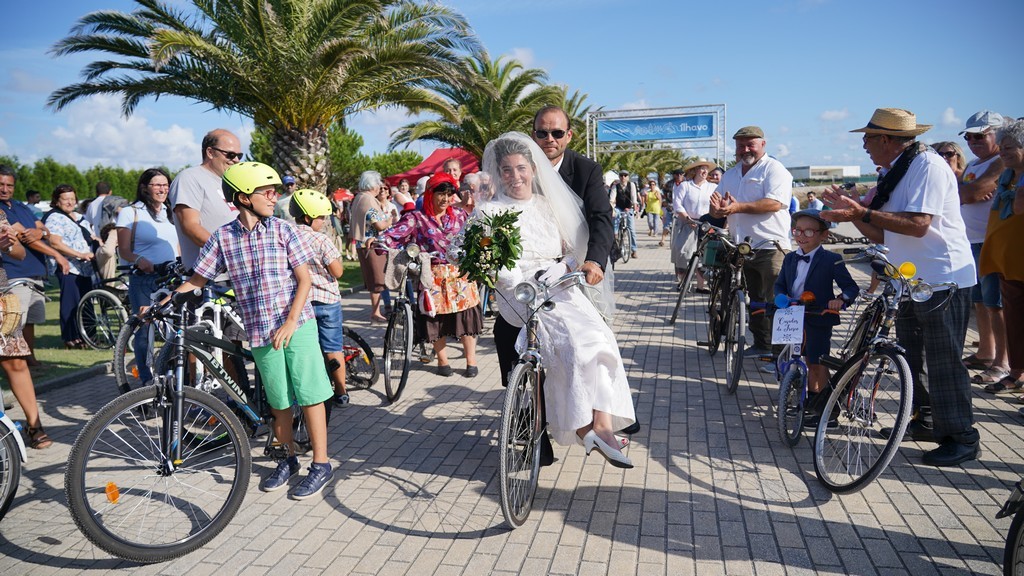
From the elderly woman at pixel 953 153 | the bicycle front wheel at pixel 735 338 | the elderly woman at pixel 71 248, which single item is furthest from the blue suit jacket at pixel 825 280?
the elderly woman at pixel 71 248

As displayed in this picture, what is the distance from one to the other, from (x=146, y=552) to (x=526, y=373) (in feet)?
6.76

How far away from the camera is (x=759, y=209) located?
6059mm

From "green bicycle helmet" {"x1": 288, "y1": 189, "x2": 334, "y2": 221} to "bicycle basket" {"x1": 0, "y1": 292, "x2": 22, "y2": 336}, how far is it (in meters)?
1.96

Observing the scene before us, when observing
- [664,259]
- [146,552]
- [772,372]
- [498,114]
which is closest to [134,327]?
[146,552]

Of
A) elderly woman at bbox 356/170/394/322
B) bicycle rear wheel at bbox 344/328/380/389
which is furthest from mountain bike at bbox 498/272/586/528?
elderly woman at bbox 356/170/394/322

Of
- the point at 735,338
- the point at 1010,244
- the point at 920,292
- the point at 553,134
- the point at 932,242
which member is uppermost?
the point at 553,134

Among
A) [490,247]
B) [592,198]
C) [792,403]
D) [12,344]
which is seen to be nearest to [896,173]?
[792,403]

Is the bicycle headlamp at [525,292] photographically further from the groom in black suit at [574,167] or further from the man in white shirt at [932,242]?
the man in white shirt at [932,242]

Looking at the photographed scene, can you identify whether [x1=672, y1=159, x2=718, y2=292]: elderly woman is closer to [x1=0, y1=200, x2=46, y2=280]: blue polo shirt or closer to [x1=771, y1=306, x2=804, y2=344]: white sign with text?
[x1=771, y1=306, x2=804, y2=344]: white sign with text

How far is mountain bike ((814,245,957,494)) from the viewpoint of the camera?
3566 mm

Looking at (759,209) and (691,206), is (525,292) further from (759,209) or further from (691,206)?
(691,206)

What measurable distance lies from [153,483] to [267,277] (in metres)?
1.46

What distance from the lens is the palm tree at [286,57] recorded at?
1207 centimetres

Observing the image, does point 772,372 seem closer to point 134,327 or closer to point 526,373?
point 526,373
